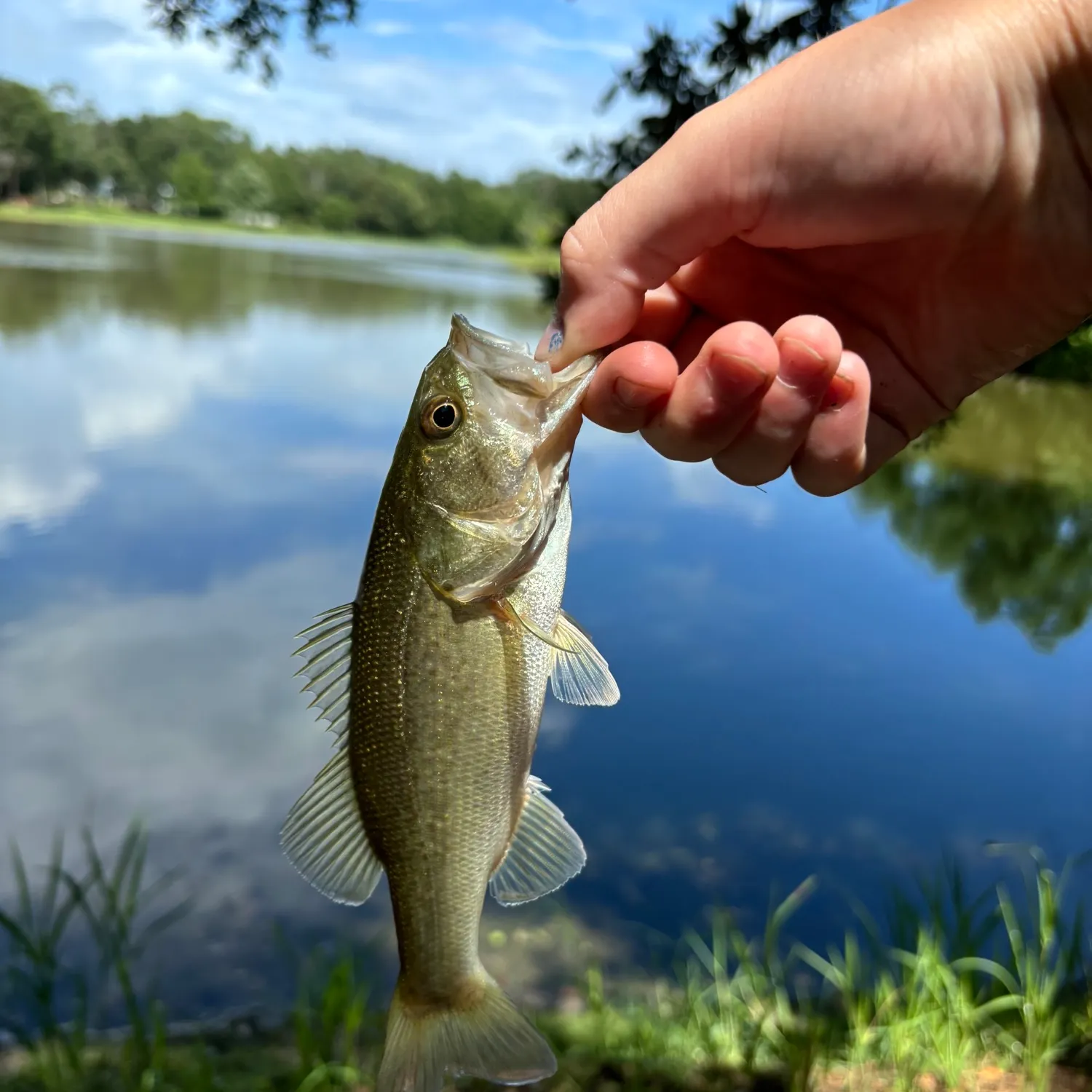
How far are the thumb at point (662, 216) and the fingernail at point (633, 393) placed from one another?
0.41ft

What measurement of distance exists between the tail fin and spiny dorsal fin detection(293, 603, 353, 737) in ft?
1.91

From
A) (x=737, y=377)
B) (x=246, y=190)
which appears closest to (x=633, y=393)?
(x=737, y=377)

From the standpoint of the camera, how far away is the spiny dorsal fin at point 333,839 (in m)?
1.75

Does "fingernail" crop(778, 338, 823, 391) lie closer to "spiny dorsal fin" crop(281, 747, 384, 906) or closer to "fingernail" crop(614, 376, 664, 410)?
"fingernail" crop(614, 376, 664, 410)

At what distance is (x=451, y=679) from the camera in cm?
166

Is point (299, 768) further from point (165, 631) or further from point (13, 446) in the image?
point (13, 446)

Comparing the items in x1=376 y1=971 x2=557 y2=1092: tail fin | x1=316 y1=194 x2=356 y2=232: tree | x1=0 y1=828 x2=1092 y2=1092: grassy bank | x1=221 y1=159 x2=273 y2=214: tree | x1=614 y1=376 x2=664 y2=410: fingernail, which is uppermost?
x1=221 y1=159 x2=273 y2=214: tree

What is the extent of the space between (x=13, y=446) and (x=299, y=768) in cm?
774

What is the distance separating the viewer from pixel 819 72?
1757 mm

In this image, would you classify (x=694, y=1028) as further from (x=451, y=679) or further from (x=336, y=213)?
(x=336, y=213)

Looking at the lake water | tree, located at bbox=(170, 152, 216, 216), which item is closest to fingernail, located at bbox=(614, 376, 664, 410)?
the lake water

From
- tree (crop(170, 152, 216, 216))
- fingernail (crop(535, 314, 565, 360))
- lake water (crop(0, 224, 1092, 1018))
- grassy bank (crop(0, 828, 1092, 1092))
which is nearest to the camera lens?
fingernail (crop(535, 314, 565, 360))

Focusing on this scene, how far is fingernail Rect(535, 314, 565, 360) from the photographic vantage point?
180 cm

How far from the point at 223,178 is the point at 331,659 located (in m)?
80.8
